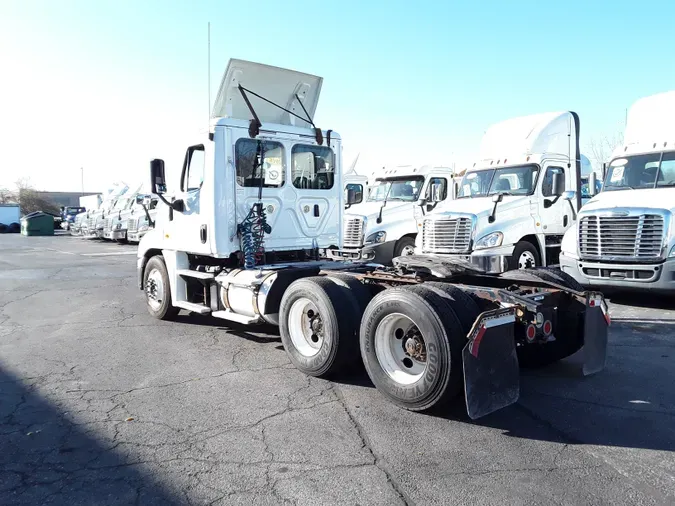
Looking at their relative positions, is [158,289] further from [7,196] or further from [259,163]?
[7,196]

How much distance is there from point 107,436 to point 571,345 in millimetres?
4395

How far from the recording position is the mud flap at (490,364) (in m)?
4.15

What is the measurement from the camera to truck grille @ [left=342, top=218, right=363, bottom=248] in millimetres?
14008

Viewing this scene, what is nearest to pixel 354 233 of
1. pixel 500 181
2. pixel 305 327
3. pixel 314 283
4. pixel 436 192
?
pixel 436 192

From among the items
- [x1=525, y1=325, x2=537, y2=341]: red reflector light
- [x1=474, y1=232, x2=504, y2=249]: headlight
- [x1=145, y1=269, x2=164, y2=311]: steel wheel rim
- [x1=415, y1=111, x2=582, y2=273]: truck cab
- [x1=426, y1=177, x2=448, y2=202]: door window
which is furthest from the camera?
[x1=426, y1=177, x2=448, y2=202]: door window

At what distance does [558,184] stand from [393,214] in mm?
4159

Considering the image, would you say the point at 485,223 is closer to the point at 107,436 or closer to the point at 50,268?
the point at 107,436

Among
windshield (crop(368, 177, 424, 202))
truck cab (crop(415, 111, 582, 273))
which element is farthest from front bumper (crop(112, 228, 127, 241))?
truck cab (crop(415, 111, 582, 273))

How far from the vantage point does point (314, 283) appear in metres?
5.70

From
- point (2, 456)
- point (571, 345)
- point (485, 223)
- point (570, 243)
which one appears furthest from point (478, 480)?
point (485, 223)

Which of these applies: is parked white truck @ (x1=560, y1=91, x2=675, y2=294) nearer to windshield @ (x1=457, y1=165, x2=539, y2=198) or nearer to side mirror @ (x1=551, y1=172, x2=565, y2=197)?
side mirror @ (x1=551, y1=172, x2=565, y2=197)

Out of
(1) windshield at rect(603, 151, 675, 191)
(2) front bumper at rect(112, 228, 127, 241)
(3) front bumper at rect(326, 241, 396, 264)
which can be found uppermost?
(1) windshield at rect(603, 151, 675, 191)

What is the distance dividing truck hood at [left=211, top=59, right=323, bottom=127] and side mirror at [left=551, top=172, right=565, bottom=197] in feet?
19.0

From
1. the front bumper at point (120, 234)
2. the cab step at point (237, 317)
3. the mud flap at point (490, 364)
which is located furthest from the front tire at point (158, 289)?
the front bumper at point (120, 234)
